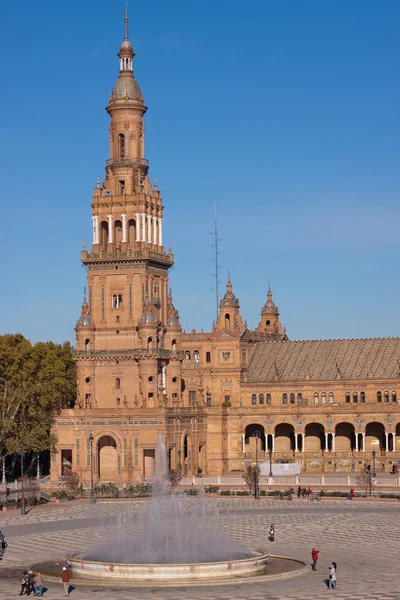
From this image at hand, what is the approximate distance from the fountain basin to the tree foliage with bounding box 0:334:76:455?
4428 centimetres

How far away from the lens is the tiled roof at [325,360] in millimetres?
124125

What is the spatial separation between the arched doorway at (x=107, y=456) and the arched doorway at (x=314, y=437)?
74.9ft

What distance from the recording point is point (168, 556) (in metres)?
58.7

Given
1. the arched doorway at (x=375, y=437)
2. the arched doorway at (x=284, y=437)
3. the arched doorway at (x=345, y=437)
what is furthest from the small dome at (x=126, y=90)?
the arched doorway at (x=375, y=437)

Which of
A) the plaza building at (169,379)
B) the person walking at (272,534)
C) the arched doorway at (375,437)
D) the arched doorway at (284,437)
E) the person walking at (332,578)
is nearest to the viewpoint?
the person walking at (332,578)

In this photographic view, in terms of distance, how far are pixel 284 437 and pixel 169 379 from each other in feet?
53.6

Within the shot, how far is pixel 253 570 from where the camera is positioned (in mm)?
57344

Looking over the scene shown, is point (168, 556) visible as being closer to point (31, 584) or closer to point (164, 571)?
point (164, 571)

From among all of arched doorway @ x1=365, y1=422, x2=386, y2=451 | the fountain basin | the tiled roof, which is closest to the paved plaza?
the fountain basin

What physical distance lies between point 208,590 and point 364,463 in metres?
66.2

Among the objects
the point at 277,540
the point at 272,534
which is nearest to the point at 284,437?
the point at 277,540

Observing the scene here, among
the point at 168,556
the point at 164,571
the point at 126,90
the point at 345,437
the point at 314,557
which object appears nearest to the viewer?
the point at 164,571

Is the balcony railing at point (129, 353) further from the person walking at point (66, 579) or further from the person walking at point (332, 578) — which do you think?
the person walking at point (332, 578)

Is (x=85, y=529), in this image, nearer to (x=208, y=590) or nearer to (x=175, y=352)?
(x=208, y=590)
